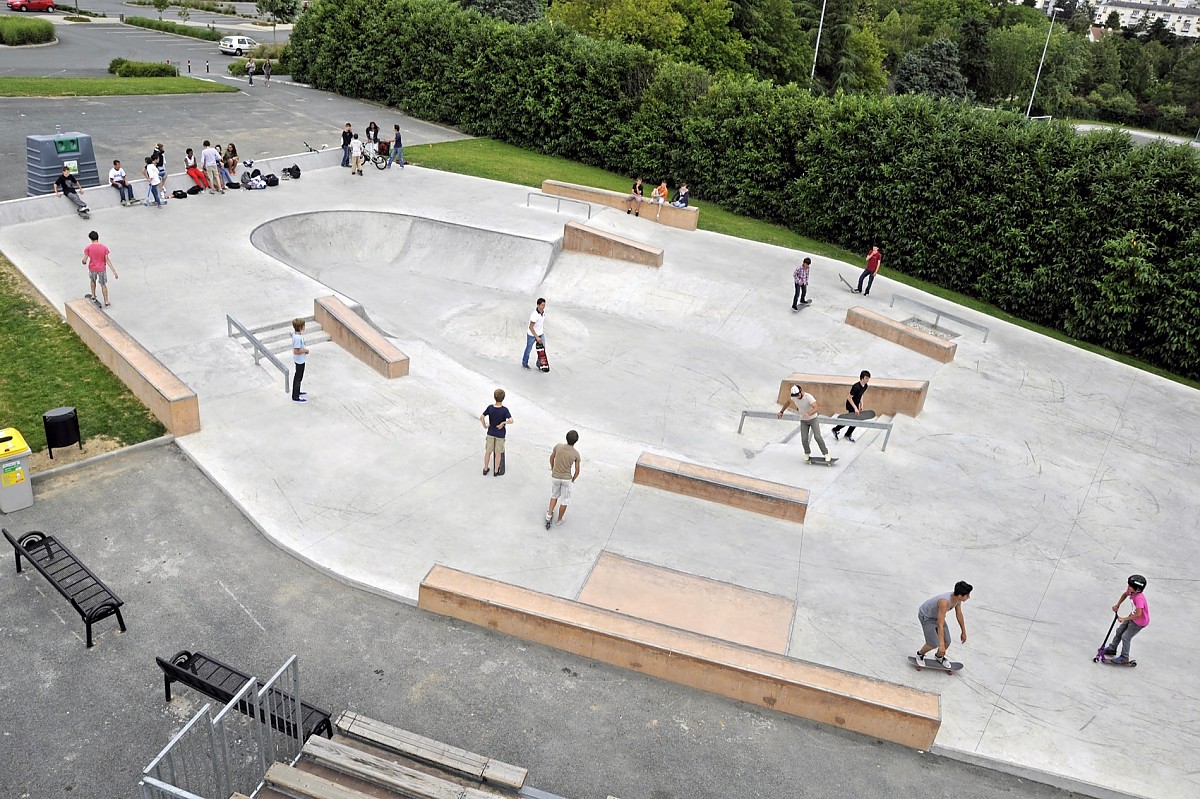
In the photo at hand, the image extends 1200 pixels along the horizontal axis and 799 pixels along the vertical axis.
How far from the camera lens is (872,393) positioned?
1529 cm

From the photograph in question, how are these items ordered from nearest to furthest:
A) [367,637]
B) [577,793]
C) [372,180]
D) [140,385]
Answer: [577,793] < [367,637] < [140,385] < [372,180]

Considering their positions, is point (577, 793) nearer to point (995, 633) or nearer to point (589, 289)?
point (995, 633)

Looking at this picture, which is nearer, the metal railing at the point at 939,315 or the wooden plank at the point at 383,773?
the wooden plank at the point at 383,773

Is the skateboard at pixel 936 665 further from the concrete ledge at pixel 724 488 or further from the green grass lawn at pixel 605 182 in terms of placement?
the green grass lawn at pixel 605 182

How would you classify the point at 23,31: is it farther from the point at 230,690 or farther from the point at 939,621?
the point at 939,621

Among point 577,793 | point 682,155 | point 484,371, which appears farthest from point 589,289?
point 577,793

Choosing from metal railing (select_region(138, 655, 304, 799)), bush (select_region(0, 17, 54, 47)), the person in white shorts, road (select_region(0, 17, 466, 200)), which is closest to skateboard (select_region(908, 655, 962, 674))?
the person in white shorts

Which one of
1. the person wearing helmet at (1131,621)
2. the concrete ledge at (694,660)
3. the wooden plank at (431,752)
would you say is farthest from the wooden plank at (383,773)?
the person wearing helmet at (1131,621)

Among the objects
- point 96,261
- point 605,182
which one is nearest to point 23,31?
point 605,182

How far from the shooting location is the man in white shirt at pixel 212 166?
840 inches

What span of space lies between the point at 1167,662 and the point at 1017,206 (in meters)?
15.5

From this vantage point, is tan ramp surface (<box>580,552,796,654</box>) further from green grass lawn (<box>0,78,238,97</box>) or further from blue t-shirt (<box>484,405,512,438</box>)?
green grass lawn (<box>0,78,238,97</box>)

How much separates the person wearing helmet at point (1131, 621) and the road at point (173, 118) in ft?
77.7

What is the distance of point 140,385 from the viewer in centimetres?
1231
